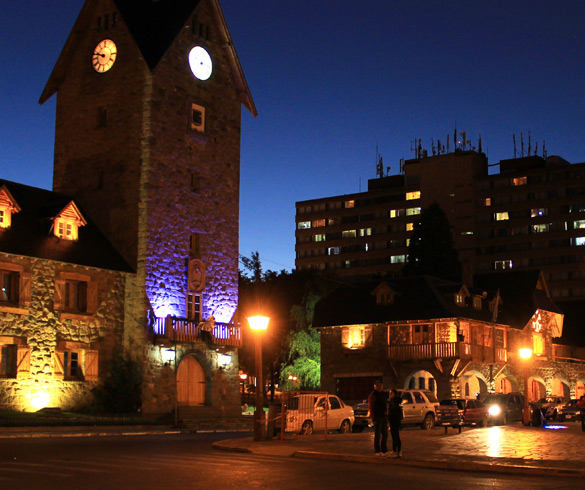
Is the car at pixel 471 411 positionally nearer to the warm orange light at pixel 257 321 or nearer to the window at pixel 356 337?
the warm orange light at pixel 257 321

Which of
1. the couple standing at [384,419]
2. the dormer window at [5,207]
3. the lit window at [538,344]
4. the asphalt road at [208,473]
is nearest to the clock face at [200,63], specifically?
the dormer window at [5,207]

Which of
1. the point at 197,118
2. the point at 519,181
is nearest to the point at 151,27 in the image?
the point at 197,118

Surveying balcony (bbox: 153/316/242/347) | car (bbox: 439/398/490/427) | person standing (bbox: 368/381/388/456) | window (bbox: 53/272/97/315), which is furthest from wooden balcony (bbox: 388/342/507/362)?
person standing (bbox: 368/381/388/456)

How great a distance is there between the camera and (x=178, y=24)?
45219 millimetres

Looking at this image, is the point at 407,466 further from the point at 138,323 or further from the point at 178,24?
the point at 178,24

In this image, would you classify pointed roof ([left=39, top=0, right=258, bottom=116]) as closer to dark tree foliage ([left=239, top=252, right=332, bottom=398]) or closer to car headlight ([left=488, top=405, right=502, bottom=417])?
dark tree foliage ([left=239, top=252, right=332, bottom=398])

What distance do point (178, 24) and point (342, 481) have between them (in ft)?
112

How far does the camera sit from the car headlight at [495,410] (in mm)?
41219

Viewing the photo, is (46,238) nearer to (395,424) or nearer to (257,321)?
(257,321)

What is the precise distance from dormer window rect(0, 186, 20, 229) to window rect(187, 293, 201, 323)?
1002 centimetres

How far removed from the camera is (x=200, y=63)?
46.1 meters

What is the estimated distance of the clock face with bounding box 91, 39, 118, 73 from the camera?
4494 centimetres

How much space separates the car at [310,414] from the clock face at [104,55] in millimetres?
22446

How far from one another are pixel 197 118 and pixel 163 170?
406 centimetres
